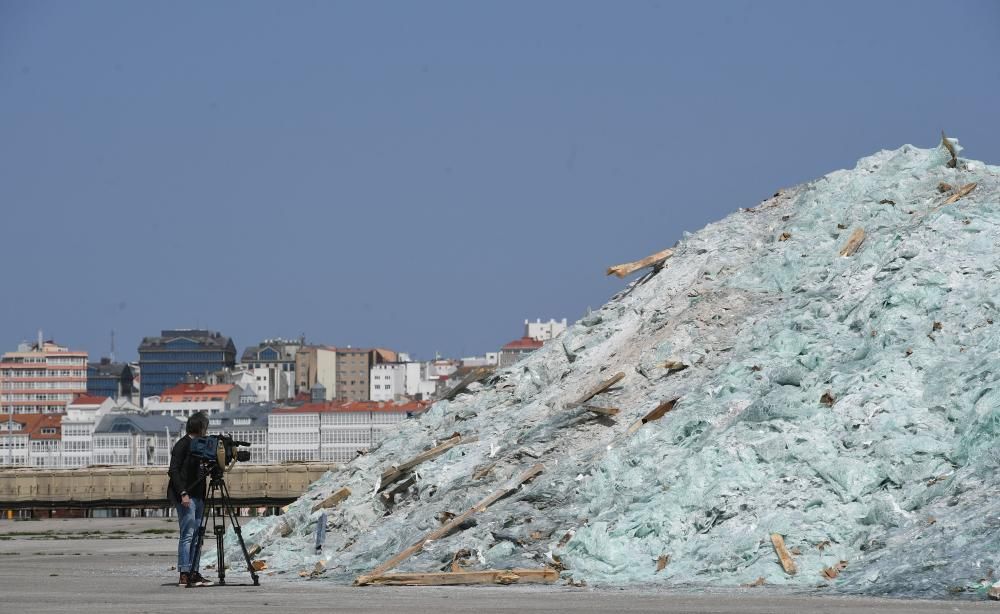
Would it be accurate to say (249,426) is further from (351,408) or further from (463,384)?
(463,384)

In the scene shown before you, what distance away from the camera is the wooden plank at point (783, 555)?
17688 mm

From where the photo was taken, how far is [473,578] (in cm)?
1912

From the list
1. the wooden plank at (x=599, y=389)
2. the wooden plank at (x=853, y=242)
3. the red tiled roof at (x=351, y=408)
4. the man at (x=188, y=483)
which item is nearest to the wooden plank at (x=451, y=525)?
the wooden plank at (x=599, y=389)

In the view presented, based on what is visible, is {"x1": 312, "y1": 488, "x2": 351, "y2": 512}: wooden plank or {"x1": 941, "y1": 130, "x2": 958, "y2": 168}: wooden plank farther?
{"x1": 941, "y1": 130, "x2": 958, "y2": 168}: wooden plank

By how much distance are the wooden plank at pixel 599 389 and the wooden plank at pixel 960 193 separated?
5.90 metres

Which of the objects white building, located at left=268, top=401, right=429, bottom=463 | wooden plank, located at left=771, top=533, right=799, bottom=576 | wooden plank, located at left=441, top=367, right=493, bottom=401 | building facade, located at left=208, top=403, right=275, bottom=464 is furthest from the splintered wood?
white building, located at left=268, top=401, right=429, bottom=463

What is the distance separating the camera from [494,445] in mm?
24188

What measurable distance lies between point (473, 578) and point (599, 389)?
5787 mm

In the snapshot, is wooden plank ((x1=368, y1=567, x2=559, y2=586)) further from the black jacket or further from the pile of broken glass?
the black jacket

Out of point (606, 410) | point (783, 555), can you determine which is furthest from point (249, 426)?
point (783, 555)

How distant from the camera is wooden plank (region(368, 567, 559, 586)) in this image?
1895cm

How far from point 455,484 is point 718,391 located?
3957mm

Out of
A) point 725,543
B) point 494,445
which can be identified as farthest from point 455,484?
point 725,543

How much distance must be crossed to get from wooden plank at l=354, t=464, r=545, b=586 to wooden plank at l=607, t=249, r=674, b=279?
770cm
